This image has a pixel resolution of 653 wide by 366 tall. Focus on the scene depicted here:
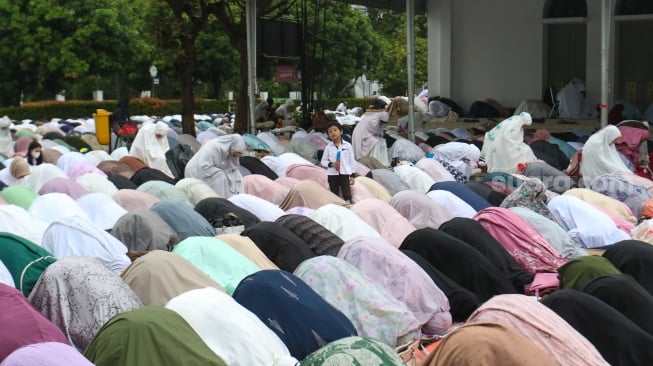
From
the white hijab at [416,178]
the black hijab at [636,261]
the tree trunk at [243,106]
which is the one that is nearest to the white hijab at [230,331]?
the black hijab at [636,261]

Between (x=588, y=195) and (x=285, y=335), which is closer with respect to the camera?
(x=285, y=335)

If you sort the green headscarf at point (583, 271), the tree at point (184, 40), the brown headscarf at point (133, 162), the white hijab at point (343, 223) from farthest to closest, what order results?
the tree at point (184, 40), the brown headscarf at point (133, 162), the white hijab at point (343, 223), the green headscarf at point (583, 271)

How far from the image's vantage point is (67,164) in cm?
1235

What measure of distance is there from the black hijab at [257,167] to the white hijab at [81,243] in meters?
4.72

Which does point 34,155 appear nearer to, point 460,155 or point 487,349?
point 460,155

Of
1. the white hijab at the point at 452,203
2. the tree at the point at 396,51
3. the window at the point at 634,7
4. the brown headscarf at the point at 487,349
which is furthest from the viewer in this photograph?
the tree at the point at 396,51

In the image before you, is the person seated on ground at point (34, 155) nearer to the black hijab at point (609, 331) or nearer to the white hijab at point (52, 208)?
the white hijab at point (52, 208)

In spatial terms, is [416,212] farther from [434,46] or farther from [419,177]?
[434,46]

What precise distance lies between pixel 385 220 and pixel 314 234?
127cm

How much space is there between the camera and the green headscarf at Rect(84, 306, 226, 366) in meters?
4.43

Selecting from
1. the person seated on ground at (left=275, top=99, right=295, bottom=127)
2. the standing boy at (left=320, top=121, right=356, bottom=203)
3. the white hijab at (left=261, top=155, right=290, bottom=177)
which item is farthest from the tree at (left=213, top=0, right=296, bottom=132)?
the standing boy at (left=320, top=121, right=356, bottom=203)

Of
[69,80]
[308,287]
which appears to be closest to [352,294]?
[308,287]

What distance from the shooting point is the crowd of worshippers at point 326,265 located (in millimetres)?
4684

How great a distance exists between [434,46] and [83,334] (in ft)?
49.8
